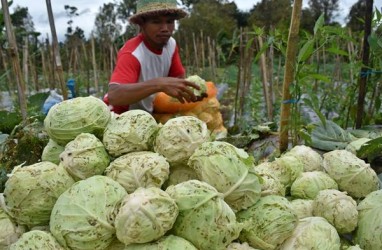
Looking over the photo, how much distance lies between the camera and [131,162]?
1762mm

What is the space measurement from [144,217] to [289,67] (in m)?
1.66

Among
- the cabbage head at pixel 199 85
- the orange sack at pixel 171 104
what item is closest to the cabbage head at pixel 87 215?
the cabbage head at pixel 199 85

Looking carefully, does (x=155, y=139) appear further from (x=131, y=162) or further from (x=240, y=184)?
(x=240, y=184)

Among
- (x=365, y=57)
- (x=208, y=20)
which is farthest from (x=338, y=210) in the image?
(x=208, y=20)

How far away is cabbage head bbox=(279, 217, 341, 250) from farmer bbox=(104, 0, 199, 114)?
1813 millimetres

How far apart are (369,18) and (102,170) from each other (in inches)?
88.6

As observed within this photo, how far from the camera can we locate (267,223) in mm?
1744

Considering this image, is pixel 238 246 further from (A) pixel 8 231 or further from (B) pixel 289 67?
(B) pixel 289 67

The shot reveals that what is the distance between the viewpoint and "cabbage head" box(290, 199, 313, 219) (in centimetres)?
201

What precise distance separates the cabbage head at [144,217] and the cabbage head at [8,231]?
21.3 inches

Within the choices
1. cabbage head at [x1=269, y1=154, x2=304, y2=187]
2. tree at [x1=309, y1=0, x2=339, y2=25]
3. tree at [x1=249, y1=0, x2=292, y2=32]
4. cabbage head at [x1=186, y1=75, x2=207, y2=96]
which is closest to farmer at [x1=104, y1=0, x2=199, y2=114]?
cabbage head at [x1=186, y1=75, x2=207, y2=96]

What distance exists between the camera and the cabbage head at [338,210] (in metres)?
1.91

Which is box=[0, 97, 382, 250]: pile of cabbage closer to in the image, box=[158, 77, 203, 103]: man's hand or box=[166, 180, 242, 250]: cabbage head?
box=[166, 180, 242, 250]: cabbage head

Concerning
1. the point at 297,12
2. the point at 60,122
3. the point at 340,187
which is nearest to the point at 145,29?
the point at 297,12
